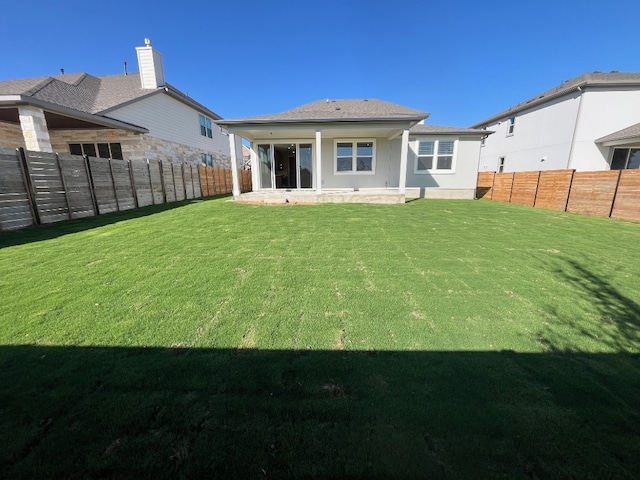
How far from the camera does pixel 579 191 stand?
1030 cm

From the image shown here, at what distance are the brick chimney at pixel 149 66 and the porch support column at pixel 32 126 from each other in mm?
6980

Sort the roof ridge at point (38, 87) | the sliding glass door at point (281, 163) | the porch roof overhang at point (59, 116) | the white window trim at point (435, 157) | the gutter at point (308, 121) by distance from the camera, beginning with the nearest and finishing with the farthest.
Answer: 1. the porch roof overhang at point (59, 116)
2. the roof ridge at point (38, 87)
3. the gutter at point (308, 121)
4. the sliding glass door at point (281, 163)
5. the white window trim at point (435, 157)

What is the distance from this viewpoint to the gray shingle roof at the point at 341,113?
416 inches

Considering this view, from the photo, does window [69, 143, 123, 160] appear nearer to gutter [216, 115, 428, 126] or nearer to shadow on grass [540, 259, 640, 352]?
gutter [216, 115, 428, 126]

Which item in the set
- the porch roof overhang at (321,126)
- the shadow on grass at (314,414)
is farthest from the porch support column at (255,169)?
the shadow on grass at (314,414)

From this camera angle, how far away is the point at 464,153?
44.4ft

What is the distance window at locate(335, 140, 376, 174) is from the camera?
43.6ft

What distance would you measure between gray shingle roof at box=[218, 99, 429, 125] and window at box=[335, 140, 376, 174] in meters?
1.49

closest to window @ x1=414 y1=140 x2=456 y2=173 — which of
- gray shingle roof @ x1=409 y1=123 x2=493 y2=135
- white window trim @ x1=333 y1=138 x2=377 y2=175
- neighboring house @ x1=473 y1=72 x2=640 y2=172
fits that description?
gray shingle roof @ x1=409 y1=123 x2=493 y2=135

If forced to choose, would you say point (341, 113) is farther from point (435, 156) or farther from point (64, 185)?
point (64, 185)

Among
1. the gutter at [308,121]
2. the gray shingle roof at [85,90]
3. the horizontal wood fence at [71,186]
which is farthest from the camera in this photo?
the gray shingle roof at [85,90]

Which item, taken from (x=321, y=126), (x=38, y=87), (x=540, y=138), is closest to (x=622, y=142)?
(x=540, y=138)

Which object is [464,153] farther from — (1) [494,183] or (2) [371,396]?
(2) [371,396]

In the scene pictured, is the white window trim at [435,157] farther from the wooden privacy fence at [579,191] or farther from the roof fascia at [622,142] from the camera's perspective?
the roof fascia at [622,142]
